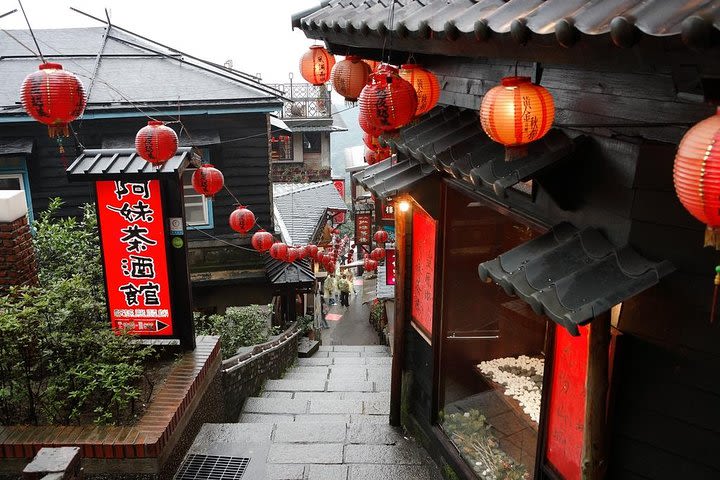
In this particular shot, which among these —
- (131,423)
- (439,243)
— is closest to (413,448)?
(439,243)

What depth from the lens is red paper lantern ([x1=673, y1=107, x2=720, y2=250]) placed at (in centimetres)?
242

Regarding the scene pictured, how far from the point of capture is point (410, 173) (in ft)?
24.4

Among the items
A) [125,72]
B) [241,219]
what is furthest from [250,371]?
[125,72]

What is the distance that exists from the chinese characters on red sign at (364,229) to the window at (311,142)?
9.99 m

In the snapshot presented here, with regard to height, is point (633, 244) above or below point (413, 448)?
above

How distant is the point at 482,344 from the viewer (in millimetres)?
9242

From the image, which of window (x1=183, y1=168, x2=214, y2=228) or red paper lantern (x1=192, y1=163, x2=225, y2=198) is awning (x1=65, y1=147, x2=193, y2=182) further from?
window (x1=183, y1=168, x2=214, y2=228)

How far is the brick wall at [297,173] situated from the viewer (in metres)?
38.2

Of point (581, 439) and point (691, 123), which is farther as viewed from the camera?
point (581, 439)

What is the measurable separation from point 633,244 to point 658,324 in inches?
22.9

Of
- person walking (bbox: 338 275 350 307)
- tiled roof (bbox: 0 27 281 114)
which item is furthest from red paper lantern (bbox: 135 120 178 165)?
person walking (bbox: 338 275 350 307)

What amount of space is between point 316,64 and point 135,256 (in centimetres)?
465

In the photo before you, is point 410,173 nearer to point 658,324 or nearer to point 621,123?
point 621,123

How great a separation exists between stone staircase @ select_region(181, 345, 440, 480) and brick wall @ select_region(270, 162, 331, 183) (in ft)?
88.6
